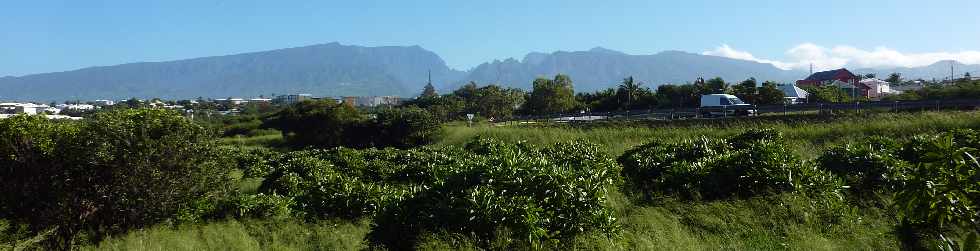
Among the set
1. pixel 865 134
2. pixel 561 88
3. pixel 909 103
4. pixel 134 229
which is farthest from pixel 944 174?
pixel 561 88

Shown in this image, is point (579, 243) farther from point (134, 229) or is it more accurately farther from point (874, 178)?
point (134, 229)

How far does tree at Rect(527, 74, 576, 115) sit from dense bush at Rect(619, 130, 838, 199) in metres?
52.6

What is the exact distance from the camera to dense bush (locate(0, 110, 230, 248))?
37.0 ft

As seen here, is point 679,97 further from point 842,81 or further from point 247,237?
point 247,237

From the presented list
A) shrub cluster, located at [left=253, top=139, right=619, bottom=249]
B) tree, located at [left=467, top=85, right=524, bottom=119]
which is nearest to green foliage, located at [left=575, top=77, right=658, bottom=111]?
tree, located at [left=467, top=85, right=524, bottom=119]

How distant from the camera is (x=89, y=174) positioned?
452 inches

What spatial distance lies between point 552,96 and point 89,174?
58.1 metres

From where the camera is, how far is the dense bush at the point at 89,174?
1127cm

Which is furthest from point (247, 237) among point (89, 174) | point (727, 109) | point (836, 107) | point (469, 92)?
point (469, 92)

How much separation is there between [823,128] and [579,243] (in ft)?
75.0

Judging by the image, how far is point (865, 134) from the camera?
23.9m

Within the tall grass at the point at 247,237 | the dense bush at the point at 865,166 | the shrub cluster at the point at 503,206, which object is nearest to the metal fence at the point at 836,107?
the dense bush at the point at 865,166

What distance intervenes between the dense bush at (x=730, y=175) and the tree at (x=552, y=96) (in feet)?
172

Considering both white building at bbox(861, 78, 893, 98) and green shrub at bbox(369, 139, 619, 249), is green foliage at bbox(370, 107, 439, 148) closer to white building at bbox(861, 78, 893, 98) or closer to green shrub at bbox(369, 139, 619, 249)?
green shrub at bbox(369, 139, 619, 249)
